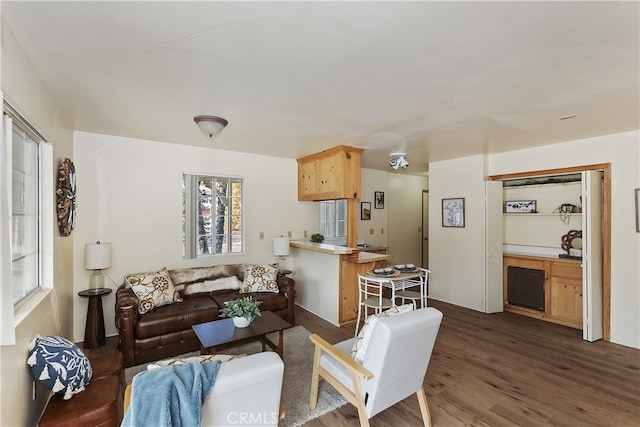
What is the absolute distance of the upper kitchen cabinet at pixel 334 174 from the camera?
405cm

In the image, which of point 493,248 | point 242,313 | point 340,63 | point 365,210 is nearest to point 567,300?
point 493,248

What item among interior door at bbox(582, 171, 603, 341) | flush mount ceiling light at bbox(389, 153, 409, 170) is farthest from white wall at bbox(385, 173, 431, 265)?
interior door at bbox(582, 171, 603, 341)

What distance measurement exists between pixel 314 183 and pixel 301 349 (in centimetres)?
239

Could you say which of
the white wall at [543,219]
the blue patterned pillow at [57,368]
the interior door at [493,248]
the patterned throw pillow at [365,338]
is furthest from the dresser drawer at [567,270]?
the blue patterned pillow at [57,368]

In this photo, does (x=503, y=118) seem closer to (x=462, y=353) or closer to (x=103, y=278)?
(x=462, y=353)

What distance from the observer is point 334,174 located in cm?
422

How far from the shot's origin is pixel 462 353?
323cm

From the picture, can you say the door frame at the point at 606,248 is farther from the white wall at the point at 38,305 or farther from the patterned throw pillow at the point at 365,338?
the white wall at the point at 38,305

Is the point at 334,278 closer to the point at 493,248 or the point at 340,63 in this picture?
the point at 493,248

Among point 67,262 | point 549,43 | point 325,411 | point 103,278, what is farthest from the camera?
point 103,278

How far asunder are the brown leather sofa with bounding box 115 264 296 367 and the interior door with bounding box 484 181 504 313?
9.72ft

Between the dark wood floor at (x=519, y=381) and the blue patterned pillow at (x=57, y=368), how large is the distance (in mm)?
1531

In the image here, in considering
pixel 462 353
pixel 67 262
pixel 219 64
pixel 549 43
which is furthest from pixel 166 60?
pixel 462 353

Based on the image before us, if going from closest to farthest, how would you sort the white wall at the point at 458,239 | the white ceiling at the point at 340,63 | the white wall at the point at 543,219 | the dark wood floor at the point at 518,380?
1. the white ceiling at the point at 340,63
2. the dark wood floor at the point at 518,380
3. the white wall at the point at 543,219
4. the white wall at the point at 458,239
